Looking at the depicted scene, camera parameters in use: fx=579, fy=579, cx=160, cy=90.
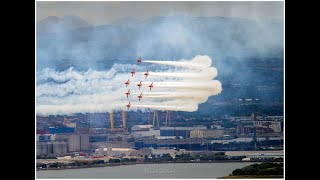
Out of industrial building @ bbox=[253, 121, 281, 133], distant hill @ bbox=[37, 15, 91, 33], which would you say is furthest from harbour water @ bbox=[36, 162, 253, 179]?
distant hill @ bbox=[37, 15, 91, 33]

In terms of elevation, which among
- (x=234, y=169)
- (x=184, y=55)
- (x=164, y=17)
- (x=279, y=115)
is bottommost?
(x=234, y=169)

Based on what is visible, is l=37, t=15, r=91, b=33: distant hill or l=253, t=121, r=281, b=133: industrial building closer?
l=37, t=15, r=91, b=33: distant hill

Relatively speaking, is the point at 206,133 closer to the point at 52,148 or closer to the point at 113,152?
the point at 113,152

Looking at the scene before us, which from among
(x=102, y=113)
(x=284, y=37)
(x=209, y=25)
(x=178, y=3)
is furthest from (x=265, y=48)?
(x=102, y=113)

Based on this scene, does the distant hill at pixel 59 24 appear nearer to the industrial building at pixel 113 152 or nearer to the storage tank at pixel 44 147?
the storage tank at pixel 44 147

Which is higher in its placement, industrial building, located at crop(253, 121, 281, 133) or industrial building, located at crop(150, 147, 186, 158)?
industrial building, located at crop(253, 121, 281, 133)

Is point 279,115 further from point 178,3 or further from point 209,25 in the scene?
point 178,3

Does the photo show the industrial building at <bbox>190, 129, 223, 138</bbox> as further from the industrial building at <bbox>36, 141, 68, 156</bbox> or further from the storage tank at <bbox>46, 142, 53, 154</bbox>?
the storage tank at <bbox>46, 142, 53, 154</bbox>

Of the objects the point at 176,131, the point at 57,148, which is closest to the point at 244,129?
the point at 176,131
